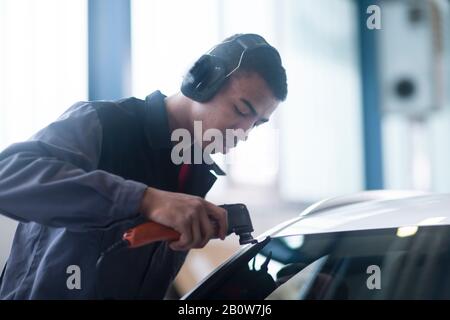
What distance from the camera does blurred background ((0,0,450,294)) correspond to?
102 cm

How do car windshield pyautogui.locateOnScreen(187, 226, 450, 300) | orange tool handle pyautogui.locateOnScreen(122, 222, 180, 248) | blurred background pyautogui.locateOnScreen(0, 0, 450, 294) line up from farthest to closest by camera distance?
blurred background pyautogui.locateOnScreen(0, 0, 450, 294), car windshield pyautogui.locateOnScreen(187, 226, 450, 300), orange tool handle pyautogui.locateOnScreen(122, 222, 180, 248)

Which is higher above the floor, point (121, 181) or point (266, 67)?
point (266, 67)

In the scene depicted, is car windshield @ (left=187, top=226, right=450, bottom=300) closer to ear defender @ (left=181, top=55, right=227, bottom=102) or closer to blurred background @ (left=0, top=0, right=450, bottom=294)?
blurred background @ (left=0, top=0, right=450, bottom=294)

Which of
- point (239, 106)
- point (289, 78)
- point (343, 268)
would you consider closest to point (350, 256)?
point (343, 268)

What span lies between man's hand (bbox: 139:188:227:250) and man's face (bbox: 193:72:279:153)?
0.19m

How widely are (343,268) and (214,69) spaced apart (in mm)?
297

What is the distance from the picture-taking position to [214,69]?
32.8 inches

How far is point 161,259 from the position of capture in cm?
87

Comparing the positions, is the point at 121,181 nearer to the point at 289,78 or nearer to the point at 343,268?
the point at 343,268

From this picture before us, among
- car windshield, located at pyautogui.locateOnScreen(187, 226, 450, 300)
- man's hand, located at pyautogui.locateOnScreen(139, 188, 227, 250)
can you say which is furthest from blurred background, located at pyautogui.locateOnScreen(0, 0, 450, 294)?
man's hand, located at pyautogui.locateOnScreen(139, 188, 227, 250)

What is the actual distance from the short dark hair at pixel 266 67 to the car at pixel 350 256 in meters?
0.18

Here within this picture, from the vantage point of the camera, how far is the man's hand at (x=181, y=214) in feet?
2.14

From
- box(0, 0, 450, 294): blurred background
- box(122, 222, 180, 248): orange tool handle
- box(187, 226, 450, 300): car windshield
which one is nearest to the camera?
box(122, 222, 180, 248): orange tool handle

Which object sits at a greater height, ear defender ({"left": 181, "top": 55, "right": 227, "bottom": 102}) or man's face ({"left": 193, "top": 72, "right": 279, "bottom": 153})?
ear defender ({"left": 181, "top": 55, "right": 227, "bottom": 102})
